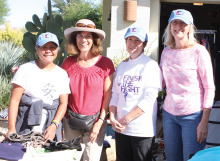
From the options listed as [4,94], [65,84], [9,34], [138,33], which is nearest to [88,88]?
[65,84]

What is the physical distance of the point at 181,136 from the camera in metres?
2.59

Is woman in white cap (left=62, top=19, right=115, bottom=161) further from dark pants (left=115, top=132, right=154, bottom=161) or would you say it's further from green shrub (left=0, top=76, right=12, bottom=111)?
green shrub (left=0, top=76, right=12, bottom=111)

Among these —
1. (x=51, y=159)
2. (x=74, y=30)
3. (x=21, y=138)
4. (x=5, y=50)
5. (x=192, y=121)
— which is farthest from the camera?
(x=5, y=50)

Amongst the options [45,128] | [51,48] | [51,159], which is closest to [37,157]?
[51,159]

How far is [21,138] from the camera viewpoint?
2.28 m

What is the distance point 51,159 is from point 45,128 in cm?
54

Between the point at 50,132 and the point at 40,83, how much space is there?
0.45m

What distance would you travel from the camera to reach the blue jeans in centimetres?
243

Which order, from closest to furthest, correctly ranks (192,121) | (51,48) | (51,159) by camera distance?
(51,159)
(192,121)
(51,48)

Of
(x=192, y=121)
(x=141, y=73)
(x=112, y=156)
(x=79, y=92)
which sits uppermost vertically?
(x=141, y=73)

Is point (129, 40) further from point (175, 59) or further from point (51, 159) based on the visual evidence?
point (51, 159)

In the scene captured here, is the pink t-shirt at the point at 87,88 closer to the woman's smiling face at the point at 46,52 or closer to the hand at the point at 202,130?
the woman's smiling face at the point at 46,52

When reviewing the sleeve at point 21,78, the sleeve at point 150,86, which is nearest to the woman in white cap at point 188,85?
the sleeve at point 150,86

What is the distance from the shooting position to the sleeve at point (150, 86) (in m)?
2.51
